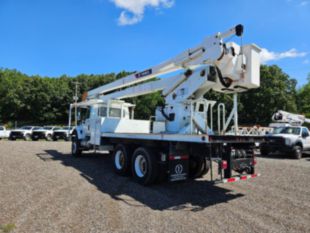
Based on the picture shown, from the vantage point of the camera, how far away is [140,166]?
7.29 m

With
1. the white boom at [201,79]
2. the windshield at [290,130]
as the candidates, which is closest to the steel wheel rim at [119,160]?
the white boom at [201,79]

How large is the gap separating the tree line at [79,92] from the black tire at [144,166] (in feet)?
100

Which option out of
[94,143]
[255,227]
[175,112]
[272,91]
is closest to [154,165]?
[175,112]

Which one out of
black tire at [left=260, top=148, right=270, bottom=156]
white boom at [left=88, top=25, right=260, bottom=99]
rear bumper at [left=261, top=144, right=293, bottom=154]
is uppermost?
white boom at [left=88, top=25, right=260, bottom=99]

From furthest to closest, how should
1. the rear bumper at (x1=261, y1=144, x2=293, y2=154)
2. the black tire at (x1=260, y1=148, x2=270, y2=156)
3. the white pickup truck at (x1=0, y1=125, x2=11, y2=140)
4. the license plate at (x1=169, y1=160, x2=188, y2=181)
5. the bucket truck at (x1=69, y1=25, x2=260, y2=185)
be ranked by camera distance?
the white pickup truck at (x1=0, y1=125, x2=11, y2=140) < the black tire at (x1=260, y1=148, x2=270, y2=156) < the rear bumper at (x1=261, y1=144, x2=293, y2=154) < the license plate at (x1=169, y1=160, x2=188, y2=181) < the bucket truck at (x1=69, y1=25, x2=260, y2=185)

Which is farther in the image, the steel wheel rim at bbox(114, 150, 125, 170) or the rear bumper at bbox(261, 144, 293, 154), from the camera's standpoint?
Result: the rear bumper at bbox(261, 144, 293, 154)

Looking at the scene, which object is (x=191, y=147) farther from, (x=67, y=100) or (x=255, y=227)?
(x=67, y=100)

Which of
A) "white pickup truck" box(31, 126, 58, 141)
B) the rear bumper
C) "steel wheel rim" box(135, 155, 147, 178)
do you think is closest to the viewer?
"steel wheel rim" box(135, 155, 147, 178)

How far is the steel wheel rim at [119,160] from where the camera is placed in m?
8.11

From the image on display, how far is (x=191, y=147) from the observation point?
623cm

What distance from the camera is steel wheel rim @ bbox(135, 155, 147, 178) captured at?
711cm

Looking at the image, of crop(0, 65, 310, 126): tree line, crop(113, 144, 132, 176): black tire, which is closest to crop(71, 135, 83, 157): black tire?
crop(113, 144, 132, 176): black tire

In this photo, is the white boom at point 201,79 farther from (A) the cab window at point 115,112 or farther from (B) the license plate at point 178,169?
(A) the cab window at point 115,112

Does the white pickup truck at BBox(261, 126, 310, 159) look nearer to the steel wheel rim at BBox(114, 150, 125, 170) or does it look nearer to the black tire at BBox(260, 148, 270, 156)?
the black tire at BBox(260, 148, 270, 156)
